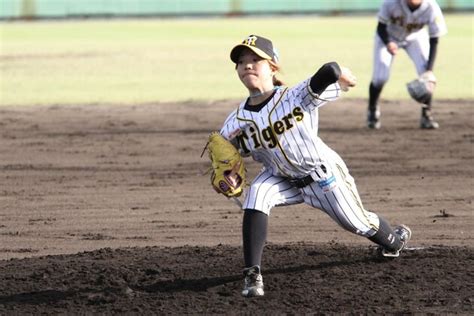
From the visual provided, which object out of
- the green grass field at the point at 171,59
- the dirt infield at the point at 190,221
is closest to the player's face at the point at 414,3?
the dirt infield at the point at 190,221

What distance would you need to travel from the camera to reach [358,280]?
262 inches

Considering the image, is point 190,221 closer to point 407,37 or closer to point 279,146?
point 279,146

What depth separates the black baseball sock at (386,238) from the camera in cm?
677

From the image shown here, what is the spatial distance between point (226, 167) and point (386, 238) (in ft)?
3.84

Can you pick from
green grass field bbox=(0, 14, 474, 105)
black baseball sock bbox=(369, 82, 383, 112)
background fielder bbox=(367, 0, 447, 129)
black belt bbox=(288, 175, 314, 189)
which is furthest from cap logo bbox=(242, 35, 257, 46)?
green grass field bbox=(0, 14, 474, 105)

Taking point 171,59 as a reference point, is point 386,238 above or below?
above

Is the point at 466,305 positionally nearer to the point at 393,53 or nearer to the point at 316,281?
the point at 316,281

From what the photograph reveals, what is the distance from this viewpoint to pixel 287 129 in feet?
20.6

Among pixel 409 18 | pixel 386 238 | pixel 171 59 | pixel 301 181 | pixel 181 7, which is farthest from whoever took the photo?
pixel 181 7

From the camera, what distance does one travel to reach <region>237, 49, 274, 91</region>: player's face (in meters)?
6.33

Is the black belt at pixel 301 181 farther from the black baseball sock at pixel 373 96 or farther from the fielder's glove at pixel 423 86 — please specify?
the black baseball sock at pixel 373 96

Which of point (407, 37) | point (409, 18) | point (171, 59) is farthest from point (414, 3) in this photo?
point (171, 59)

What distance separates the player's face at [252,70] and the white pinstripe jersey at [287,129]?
0.39 ft

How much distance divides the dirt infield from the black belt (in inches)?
23.0
